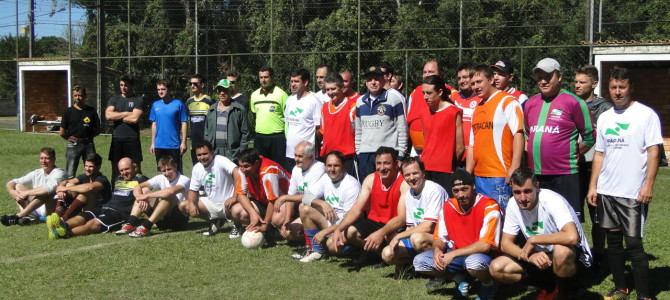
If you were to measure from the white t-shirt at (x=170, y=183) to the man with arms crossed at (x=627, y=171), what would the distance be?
5283 mm

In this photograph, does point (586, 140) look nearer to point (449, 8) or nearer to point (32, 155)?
point (32, 155)

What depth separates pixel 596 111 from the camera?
6848 mm

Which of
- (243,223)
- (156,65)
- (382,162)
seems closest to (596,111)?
(382,162)

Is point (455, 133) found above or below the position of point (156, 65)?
below

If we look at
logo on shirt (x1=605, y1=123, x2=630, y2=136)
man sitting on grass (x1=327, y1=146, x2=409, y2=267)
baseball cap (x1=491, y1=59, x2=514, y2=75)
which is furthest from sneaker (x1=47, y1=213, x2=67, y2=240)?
logo on shirt (x1=605, y1=123, x2=630, y2=136)

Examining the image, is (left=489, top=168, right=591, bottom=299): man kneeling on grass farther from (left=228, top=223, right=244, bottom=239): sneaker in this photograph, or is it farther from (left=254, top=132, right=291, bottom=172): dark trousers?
(left=254, top=132, right=291, bottom=172): dark trousers

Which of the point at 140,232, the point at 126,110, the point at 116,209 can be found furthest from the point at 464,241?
the point at 126,110

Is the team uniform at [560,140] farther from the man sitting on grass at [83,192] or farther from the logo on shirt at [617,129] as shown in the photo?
the man sitting on grass at [83,192]

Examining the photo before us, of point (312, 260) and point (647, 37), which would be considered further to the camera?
point (647, 37)

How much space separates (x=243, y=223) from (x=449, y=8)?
65.8ft

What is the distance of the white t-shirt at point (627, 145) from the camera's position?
18.4ft

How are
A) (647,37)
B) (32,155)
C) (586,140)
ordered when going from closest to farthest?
(586,140), (32,155), (647,37)

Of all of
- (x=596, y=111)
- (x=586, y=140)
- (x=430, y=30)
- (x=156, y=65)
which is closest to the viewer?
(x=586, y=140)

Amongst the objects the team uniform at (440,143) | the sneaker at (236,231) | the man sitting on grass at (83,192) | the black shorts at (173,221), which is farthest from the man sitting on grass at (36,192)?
the team uniform at (440,143)
